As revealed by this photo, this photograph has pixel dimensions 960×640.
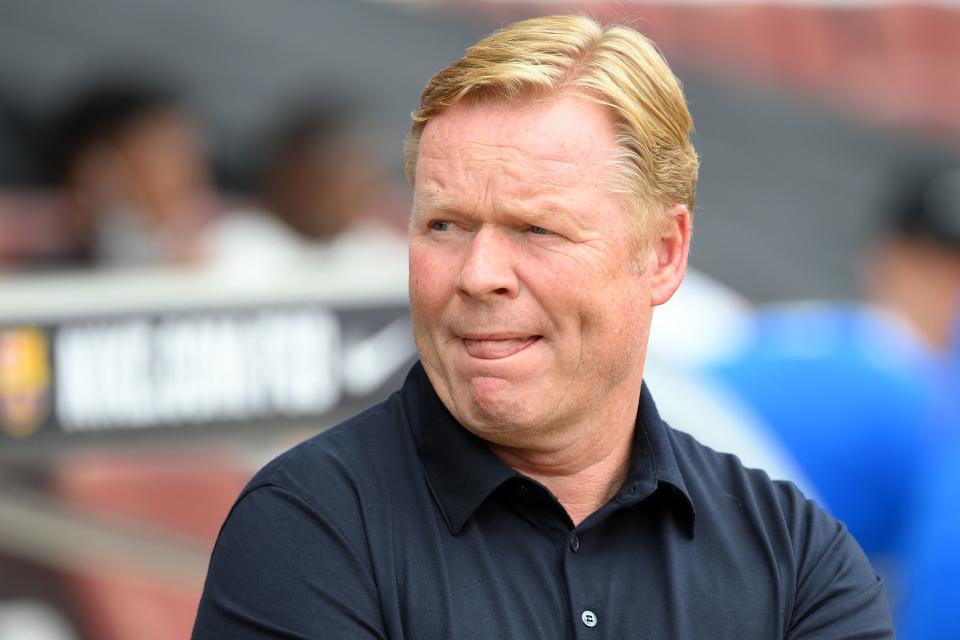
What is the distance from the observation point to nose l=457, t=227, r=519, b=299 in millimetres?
1281

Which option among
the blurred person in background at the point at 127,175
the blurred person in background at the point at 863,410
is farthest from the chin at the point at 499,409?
the blurred person in background at the point at 127,175

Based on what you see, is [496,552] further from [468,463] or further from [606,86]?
[606,86]

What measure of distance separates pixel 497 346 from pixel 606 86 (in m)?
0.26

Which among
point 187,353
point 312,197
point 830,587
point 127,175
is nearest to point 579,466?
point 830,587


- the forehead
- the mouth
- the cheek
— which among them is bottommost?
the mouth

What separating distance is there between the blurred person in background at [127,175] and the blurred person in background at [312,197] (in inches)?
8.2

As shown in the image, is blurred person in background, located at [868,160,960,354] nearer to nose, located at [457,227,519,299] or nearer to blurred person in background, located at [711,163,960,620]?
blurred person in background, located at [711,163,960,620]

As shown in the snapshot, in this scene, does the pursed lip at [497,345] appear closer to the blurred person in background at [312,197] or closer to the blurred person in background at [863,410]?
the blurred person in background at [863,410]

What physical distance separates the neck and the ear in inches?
5.2

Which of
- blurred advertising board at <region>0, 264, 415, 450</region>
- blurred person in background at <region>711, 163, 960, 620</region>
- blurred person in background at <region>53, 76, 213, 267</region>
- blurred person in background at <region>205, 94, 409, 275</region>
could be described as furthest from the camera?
blurred person in background at <region>205, 94, 409, 275</region>

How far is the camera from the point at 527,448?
4.53 feet

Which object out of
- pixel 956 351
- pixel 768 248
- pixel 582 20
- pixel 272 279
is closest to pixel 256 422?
pixel 272 279

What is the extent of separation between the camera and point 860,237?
5.19 m

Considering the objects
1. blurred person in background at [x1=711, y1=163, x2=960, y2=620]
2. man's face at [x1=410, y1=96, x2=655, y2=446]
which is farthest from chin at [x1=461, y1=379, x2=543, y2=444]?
blurred person in background at [x1=711, y1=163, x2=960, y2=620]
